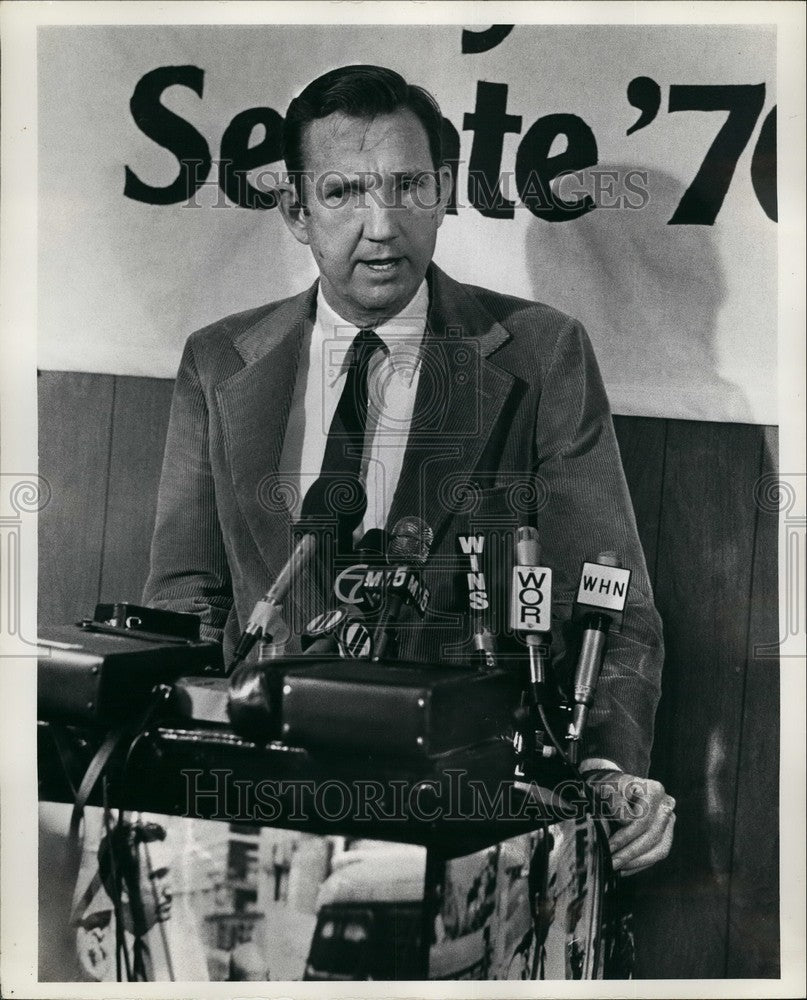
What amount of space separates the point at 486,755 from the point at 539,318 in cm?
87

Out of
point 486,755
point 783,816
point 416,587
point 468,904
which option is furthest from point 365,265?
point 783,816

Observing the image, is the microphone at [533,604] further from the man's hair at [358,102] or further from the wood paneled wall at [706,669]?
the man's hair at [358,102]

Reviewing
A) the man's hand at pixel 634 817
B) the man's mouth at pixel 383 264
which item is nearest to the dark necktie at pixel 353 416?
the man's mouth at pixel 383 264

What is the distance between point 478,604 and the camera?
199cm

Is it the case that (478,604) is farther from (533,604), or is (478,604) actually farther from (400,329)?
(400,329)

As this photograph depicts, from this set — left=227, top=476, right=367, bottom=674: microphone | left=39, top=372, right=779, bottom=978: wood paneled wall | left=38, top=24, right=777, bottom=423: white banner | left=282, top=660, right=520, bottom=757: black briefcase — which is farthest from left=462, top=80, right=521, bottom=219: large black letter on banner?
left=282, top=660, right=520, bottom=757: black briefcase

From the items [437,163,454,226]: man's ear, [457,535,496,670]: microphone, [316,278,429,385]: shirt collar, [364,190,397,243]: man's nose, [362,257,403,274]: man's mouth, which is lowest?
[457,535,496,670]: microphone

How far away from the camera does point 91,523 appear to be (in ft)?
6.87

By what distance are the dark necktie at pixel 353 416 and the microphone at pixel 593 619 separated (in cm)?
51

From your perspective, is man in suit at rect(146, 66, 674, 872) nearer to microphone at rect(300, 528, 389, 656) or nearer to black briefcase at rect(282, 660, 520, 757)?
microphone at rect(300, 528, 389, 656)

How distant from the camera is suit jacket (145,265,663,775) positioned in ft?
6.65

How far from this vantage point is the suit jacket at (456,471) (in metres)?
2.03

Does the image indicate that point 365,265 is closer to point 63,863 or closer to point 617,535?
point 617,535

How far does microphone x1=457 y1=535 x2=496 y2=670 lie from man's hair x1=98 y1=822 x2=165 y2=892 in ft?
2.30
